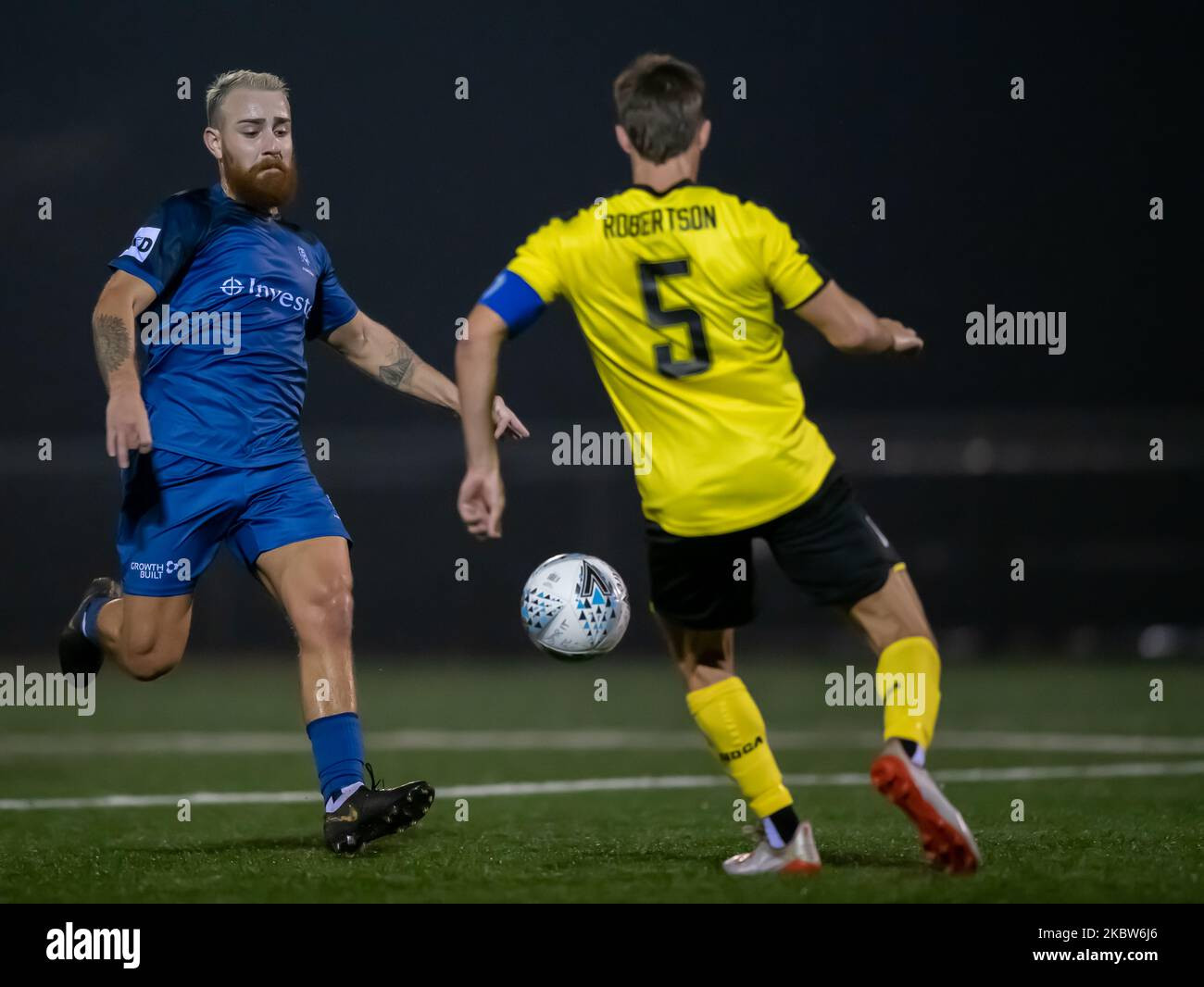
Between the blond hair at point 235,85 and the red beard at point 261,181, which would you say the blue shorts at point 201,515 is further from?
the blond hair at point 235,85

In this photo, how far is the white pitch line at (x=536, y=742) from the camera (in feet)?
31.7

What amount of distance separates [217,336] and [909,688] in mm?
2871

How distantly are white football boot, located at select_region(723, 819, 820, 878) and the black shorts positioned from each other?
2.19ft

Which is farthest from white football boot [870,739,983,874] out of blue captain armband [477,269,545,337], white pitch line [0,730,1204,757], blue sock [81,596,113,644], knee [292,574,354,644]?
white pitch line [0,730,1204,757]

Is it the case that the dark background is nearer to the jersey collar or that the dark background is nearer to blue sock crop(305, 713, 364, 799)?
blue sock crop(305, 713, 364, 799)

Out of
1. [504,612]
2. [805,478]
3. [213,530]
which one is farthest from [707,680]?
[504,612]

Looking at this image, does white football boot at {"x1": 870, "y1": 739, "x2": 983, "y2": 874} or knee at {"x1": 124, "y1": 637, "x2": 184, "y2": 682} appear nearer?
white football boot at {"x1": 870, "y1": 739, "x2": 983, "y2": 874}

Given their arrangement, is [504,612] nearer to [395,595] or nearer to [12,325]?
[395,595]

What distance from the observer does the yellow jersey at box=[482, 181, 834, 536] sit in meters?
4.56

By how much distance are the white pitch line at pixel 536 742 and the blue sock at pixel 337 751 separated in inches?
173

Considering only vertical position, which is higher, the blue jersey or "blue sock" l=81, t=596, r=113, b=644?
the blue jersey

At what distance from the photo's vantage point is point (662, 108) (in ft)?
15.1

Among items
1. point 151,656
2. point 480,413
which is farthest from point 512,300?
point 151,656

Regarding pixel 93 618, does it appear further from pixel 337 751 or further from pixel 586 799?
pixel 586 799
